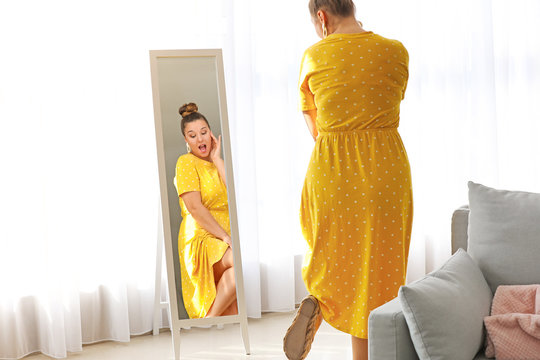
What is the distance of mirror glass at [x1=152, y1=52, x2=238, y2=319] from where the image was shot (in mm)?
2932

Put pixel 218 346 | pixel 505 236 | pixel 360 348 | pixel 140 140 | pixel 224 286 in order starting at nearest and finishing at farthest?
pixel 505 236 → pixel 360 348 → pixel 224 286 → pixel 218 346 → pixel 140 140

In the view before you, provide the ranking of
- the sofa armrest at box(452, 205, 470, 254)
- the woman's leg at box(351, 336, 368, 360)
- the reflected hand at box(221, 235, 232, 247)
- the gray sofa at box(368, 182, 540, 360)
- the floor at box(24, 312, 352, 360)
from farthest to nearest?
the floor at box(24, 312, 352, 360) < the reflected hand at box(221, 235, 232, 247) < the woman's leg at box(351, 336, 368, 360) < the sofa armrest at box(452, 205, 470, 254) < the gray sofa at box(368, 182, 540, 360)

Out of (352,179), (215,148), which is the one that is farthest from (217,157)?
(352,179)

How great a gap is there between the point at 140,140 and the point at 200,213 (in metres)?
0.67

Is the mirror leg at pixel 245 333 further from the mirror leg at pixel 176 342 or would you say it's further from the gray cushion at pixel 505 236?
the gray cushion at pixel 505 236

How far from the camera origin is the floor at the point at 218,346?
3154mm

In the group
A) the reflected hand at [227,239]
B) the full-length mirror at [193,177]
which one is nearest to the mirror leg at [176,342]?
the full-length mirror at [193,177]

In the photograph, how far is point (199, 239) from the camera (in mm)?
2967

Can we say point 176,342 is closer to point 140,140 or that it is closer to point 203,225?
point 203,225

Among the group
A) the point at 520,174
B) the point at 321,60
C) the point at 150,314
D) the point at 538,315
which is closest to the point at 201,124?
the point at 321,60

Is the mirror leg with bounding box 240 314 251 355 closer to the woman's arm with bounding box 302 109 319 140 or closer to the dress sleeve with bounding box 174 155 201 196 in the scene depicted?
the dress sleeve with bounding box 174 155 201 196

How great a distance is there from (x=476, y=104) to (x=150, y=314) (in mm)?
2345

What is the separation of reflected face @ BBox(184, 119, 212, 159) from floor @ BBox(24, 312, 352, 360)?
3.13 ft

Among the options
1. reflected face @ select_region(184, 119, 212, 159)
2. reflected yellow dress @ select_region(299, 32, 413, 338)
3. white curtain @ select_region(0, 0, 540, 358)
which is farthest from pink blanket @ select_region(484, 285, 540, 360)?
white curtain @ select_region(0, 0, 540, 358)
